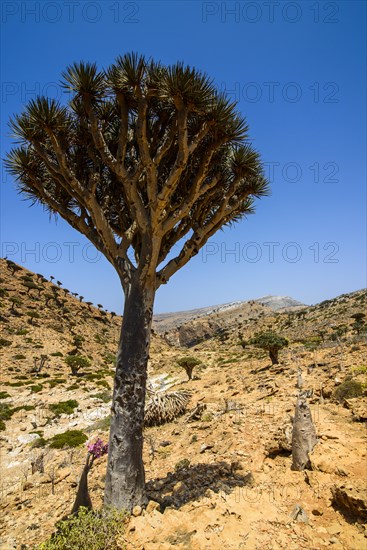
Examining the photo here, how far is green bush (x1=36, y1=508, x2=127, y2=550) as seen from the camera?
165 inches

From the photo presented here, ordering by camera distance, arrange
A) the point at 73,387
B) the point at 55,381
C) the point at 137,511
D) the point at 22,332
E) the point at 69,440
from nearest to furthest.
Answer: the point at 137,511 → the point at 69,440 → the point at 73,387 → the point at 55,381 → the point at 22,332

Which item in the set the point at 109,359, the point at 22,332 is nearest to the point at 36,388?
the point at 22,332

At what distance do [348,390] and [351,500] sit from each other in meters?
5.34

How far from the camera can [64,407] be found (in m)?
17.0

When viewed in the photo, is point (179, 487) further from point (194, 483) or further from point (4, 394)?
point (4, 394)

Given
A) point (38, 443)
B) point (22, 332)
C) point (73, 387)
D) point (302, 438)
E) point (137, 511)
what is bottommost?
point (73, 387)

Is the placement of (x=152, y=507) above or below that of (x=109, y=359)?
above

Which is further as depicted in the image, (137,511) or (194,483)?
→ (194,483)

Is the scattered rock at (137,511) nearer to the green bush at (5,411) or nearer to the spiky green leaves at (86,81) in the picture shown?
the spiky green leaves at (86,81)

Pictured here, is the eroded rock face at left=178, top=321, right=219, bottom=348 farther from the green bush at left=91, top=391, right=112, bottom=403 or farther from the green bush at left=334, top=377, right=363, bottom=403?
the green bush at left=334, top=377, right=363, bottom=403

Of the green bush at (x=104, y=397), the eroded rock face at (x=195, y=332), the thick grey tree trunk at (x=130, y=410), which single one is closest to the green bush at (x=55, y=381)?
the green bush at (x=104, y=397)

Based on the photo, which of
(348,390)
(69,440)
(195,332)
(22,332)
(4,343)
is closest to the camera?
(348,390)

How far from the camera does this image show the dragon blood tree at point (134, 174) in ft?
16.8

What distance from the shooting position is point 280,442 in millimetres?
6559
